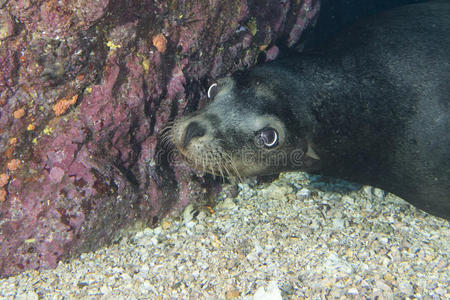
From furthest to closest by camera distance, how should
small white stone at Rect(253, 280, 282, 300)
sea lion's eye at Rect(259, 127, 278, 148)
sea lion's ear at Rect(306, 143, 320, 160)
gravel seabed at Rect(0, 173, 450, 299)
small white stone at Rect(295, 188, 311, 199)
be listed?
1. small white stone at Rect(295, 188, 311, 199)
2. sea lion's ear at Rect(306, 143, 320, 160)
3. sea lion's eye at Rect(259, 127, 278, 148)
4. gravel seabed at Rect(0, 173, 450, 299)
5. small white stone at Rect(253, 280, 282, 300)

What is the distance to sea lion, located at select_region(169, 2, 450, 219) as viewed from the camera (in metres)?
2.96

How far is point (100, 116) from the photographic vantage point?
9.43ft

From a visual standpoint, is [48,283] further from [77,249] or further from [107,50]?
[107,50]

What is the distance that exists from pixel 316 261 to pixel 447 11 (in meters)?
3.11

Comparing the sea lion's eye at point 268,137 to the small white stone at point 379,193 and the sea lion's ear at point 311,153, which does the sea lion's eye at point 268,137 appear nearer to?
the sea lion's ear at point 311,153

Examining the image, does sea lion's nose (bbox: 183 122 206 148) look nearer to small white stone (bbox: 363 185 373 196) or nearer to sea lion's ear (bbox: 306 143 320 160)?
sea lion's ear (bbox: 306 143 320 160)

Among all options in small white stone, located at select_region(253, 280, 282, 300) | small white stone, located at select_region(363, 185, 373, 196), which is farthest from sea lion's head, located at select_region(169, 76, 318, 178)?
small white stone, located at select_region(363, 185, 373, 196)

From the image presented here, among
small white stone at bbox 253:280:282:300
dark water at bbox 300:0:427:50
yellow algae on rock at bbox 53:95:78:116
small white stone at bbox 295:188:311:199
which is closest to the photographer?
small white stone at bbox 253:280:282:300

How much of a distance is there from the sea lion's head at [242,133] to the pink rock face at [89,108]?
0.43m

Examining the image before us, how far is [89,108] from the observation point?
284 cm

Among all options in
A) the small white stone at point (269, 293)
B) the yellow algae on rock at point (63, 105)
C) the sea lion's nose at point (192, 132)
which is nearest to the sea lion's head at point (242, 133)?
the sea lion's nose at point (192, 132)

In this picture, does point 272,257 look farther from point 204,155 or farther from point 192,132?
point 192,132

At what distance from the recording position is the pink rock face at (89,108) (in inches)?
99.3

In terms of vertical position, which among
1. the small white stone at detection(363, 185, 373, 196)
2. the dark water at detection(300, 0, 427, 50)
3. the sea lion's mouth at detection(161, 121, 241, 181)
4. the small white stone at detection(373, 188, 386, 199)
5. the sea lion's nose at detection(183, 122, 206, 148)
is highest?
the dark water at detection(300, 0, 427, 50)
